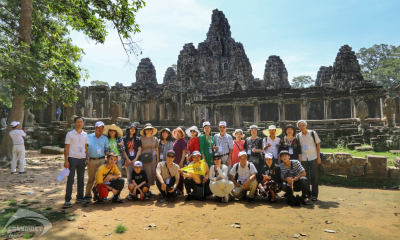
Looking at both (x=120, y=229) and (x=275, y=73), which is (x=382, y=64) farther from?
(x=120, y=229)

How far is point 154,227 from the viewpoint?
4090 mm

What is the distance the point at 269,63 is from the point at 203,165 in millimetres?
39639

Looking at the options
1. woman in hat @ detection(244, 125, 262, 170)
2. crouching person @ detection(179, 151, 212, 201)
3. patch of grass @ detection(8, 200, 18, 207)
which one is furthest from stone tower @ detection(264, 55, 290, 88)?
patch of grass @ detection(8, 200, 18, 207)

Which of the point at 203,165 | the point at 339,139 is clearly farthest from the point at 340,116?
the point at 203,165

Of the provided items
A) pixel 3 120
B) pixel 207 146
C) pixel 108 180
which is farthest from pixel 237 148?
pixel 3 120

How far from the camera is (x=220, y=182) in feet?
18.6

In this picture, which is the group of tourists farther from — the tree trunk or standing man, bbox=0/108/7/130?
standing man, bbox=0/108/7/130

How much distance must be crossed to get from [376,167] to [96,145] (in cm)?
785

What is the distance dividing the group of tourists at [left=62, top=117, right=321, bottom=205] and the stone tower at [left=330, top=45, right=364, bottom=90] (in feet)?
94.7

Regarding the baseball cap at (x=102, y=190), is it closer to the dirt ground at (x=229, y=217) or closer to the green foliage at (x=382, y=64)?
the dirt ground at (x=229, y=217)

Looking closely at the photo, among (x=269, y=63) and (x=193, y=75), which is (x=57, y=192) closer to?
(x=193, y=75)

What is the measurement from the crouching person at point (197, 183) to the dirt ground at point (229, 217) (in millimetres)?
217

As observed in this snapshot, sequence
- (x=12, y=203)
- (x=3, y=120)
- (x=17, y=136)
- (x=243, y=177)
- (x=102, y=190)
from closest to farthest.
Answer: (x=12, y=203) < (x=102, y=190) < (x=243, y=177) < (x=17, y=136) < (x=3, y=120)

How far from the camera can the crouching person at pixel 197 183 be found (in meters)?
5.82
